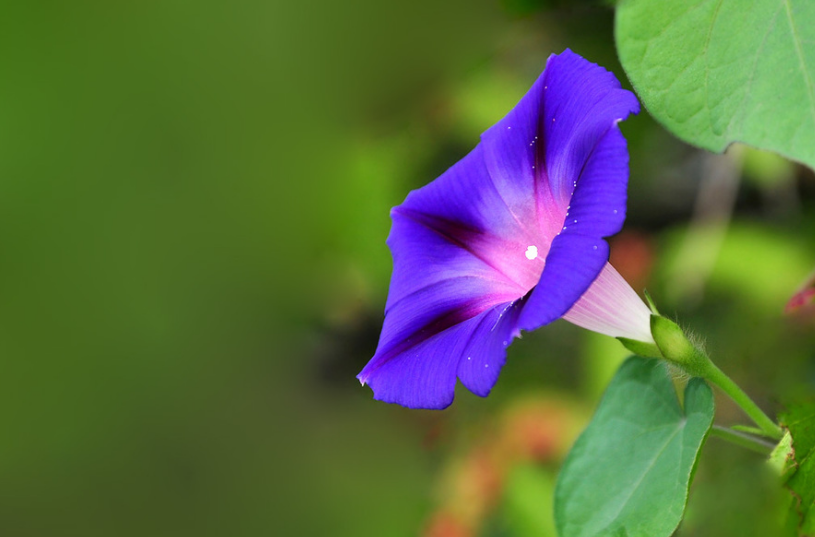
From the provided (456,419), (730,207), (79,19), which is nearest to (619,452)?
(730,207)

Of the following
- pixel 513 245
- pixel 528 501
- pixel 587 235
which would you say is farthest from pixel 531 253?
pixel 528 501

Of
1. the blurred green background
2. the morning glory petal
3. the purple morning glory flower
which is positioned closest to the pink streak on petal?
the purple morning glory flower

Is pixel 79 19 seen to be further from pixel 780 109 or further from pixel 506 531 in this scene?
pixel 780 109

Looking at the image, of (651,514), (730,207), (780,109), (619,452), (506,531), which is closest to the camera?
(780,109)

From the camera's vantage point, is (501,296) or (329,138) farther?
(329,138)

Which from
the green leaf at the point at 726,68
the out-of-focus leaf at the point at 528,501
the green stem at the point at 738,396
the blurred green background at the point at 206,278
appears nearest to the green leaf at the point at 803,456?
the green stem at the point at 738,396

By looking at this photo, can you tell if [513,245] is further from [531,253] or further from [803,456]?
[803,456]
